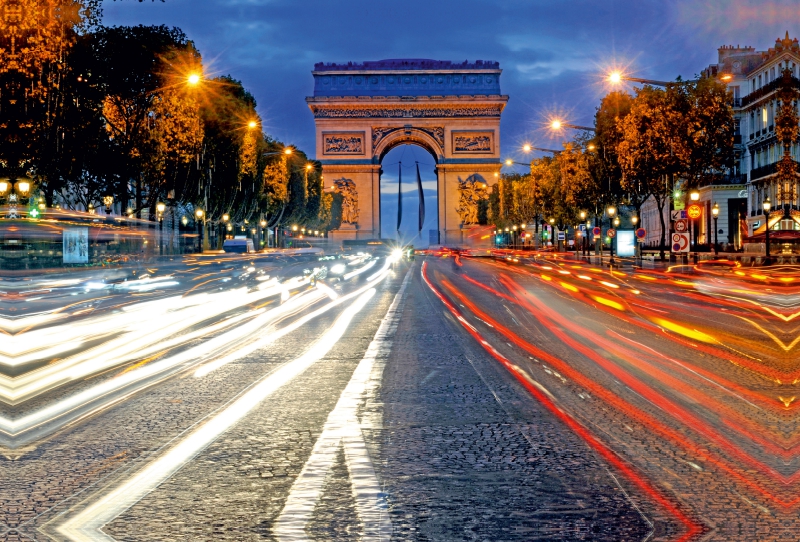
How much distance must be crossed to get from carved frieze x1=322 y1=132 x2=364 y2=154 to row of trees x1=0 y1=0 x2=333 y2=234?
44485mm

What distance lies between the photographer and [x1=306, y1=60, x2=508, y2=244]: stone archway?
123875 mm

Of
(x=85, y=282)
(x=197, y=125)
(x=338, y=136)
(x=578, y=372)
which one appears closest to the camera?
(x=578, y=372)

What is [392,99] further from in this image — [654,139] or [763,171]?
[654,139]

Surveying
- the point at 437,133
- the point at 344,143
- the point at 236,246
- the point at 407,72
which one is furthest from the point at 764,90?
the point at 407,72

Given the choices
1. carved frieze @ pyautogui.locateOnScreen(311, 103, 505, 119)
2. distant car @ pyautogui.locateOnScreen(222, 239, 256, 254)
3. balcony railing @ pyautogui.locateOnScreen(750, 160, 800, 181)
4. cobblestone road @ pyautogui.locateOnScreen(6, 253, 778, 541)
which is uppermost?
carved frieze @ pyautogui.locateOnScreen(311, 103, 505, 119)

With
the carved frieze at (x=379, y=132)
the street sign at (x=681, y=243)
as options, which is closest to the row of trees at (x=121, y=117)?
the street sign at (x=681, y=243)

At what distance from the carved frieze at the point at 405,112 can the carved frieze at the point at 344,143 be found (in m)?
2.36

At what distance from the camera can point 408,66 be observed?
Result: 422ft

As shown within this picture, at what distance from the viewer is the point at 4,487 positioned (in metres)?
5.47

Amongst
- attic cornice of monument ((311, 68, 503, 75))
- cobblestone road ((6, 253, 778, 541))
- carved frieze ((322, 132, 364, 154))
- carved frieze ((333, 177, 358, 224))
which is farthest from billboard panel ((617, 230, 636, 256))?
attic cornice of monument ((311, 68, 503, 75))

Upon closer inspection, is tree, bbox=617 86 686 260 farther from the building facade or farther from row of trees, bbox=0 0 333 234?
row of trees, bbox=0 0 333 234

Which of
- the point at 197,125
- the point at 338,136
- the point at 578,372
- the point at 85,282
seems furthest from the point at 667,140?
the point at 338,136

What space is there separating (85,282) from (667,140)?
32.0 metres

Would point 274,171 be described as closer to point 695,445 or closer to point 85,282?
point 85,282
